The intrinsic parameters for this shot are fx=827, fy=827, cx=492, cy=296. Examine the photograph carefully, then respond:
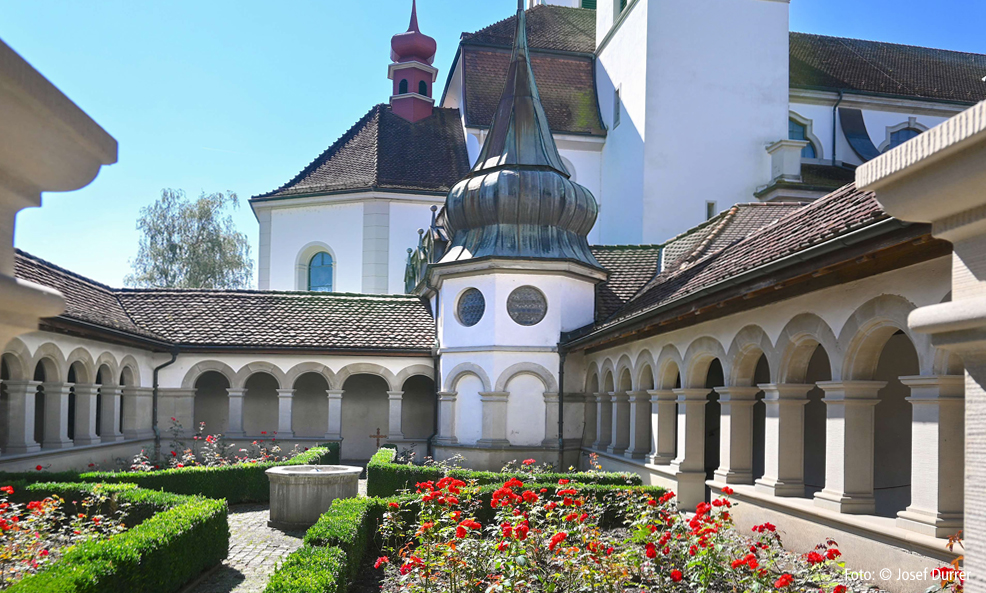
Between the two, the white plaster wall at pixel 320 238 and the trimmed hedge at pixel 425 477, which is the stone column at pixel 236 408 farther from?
the white plaster wall at pixel 320 238

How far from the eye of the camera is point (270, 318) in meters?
23.1

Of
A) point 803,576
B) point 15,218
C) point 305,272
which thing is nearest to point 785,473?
point 803,576

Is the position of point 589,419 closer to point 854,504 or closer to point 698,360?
point 698,360

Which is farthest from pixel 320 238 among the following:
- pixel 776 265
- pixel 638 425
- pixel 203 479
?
pixel 776 265

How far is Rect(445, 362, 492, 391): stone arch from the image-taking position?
18812mm

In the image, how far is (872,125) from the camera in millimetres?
31312

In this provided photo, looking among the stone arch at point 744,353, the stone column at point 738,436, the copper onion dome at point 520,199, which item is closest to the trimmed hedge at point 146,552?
the stone column at point 738,436

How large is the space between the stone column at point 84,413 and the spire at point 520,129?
1009 centimetres

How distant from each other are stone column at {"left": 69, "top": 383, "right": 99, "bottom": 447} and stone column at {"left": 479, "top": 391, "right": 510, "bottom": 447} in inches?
335

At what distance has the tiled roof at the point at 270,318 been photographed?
21.8 metres

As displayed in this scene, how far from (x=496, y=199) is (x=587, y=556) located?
12.7 metres

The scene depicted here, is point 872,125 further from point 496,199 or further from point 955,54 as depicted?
point 496,199

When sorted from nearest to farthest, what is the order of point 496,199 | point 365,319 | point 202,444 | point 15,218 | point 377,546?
point 15,218
point 377,546
point 496,199
point 202,444
point 365,319

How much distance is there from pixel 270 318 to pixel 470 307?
22.5 feet
